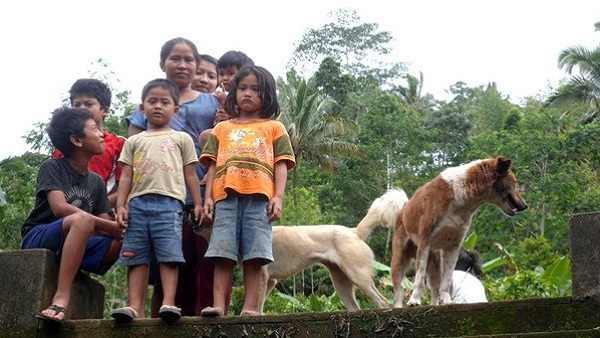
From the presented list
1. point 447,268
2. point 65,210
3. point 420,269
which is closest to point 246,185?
point 65,210

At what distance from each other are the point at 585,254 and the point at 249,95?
98.6 inches

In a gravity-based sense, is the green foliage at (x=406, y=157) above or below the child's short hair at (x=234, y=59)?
above

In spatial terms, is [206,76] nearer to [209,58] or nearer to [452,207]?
[209,58]

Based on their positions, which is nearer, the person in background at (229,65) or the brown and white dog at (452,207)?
the person in background at (229,65)

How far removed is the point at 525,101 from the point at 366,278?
45.0m

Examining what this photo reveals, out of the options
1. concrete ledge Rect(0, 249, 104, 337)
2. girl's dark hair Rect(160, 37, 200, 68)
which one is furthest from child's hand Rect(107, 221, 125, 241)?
girl's dark hair Rect(160, 37, 200, 68)

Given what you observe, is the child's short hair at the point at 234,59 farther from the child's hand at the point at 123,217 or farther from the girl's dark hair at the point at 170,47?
the child's hand at the point at 123,217

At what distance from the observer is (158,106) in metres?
6.79

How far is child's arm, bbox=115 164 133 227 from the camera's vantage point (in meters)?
6.34

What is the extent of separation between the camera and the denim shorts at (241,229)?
6.25 m

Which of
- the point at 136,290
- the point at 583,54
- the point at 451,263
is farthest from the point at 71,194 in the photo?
the point at 583,54

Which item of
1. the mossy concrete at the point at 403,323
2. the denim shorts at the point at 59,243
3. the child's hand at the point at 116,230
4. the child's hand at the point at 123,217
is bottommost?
the mossy concrete at the point at 403,323

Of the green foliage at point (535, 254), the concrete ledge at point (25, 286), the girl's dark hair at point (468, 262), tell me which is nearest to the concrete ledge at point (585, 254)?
the concrete ledge at point (25, 286)

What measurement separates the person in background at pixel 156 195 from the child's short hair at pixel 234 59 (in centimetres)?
102
